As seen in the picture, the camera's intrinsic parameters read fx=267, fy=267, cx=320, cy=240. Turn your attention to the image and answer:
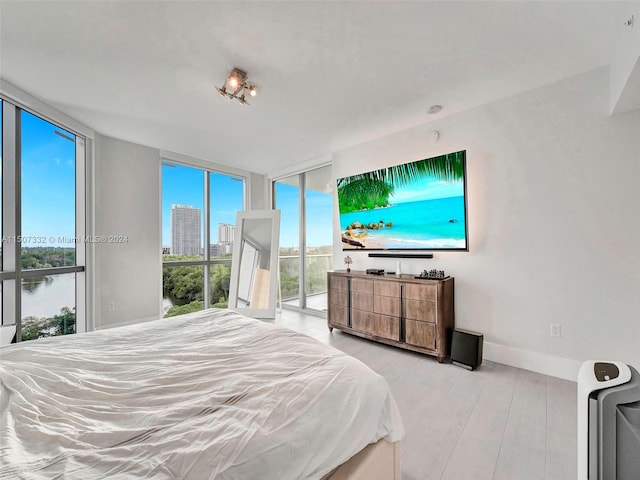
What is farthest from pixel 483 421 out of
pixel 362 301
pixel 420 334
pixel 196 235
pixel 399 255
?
pixel 196 235

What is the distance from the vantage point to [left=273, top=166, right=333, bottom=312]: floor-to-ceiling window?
4613mm

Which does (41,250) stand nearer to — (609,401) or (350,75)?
(350,75)

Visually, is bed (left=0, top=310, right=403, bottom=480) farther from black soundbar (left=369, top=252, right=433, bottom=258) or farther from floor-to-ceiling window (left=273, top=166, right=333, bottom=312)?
floor-to-ceiling window (left=273, top=166, right=333, bottom=312)

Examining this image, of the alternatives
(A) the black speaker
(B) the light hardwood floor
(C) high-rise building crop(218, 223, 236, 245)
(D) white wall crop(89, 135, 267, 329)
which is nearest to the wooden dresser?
(A) the black speaker

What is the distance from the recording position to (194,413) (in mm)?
960

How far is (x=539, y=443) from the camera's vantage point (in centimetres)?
164

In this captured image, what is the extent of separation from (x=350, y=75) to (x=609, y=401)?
2.52m

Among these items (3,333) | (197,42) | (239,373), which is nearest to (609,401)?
(239,373)

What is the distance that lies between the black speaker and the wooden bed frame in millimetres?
1725

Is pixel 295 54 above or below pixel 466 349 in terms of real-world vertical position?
above

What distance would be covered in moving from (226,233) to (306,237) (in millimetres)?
1466

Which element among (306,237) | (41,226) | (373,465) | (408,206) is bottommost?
(373,465)

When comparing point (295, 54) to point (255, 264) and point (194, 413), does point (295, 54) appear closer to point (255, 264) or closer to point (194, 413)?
point (194, 413)

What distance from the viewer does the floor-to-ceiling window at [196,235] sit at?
4.27 meters
